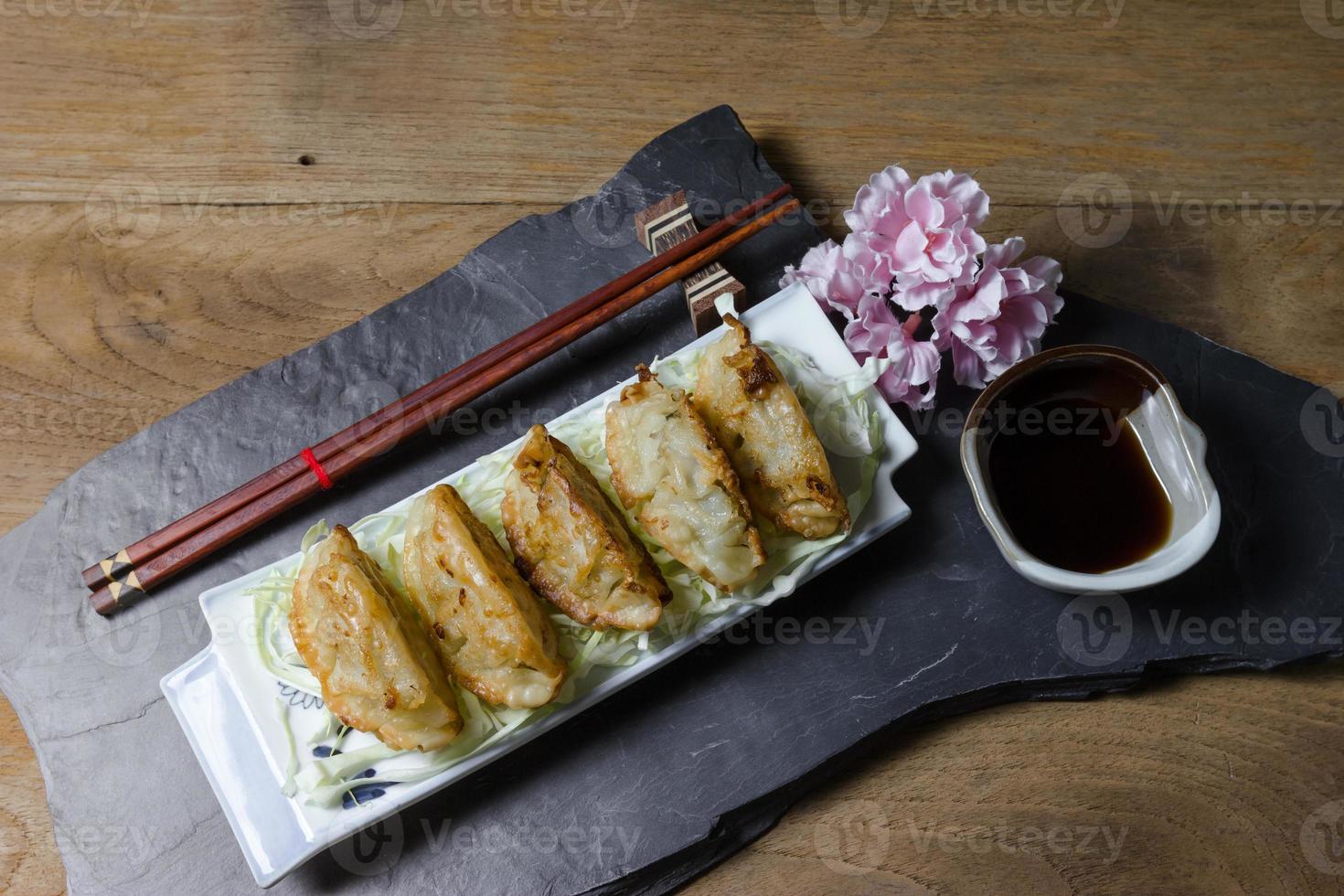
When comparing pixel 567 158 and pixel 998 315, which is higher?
pixel 567 158

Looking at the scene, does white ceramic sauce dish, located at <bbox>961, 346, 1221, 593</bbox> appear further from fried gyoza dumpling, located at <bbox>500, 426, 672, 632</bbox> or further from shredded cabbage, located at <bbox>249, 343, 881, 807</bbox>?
fried gyoza dumpling, located at <bbox>500, 426, 672, 632</bbox>

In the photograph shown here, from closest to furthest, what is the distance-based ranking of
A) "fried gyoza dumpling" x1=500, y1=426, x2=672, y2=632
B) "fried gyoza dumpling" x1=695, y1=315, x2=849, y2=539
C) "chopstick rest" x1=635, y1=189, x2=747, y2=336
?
"fried gyoza dumpling" x1=500, y1=426, x2=672, y2=632 < "fried gyoza dumpling" x1=695, y1=315, x2=849, y2=539 < "chopstick rest" x1=635, y1=189, x2=747, y2=336

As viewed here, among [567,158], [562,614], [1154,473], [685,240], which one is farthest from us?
[567,158]

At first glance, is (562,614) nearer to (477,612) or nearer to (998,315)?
(477,612)

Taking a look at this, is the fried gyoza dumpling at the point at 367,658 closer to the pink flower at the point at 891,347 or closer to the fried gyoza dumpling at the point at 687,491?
the fried gyoza dumpling at the point at 687,491

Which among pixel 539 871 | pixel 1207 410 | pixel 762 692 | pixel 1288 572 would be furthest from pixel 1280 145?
pixel 539 871

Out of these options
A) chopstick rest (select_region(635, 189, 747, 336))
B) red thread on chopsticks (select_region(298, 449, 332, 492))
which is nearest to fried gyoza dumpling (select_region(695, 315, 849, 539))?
chopstick rest (select_region(635, 189, 747, 336))

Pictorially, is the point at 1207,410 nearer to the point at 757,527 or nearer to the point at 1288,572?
the point at 1288,572

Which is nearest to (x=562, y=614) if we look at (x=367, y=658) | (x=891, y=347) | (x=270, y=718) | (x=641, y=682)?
(x=641, y=682)
